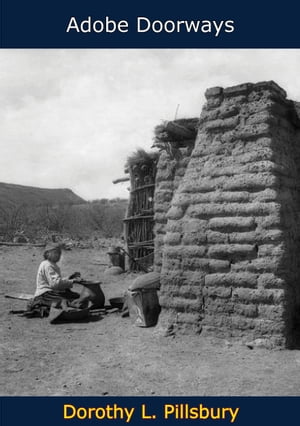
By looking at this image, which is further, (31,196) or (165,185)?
(31,196)

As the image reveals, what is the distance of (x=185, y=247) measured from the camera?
5.24m

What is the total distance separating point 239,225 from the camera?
485 cm

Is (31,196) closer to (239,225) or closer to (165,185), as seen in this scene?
(165,185)

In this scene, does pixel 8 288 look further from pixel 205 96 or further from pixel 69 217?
pixel 69 217

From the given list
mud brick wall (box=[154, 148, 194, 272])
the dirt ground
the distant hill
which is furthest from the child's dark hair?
the distant hill

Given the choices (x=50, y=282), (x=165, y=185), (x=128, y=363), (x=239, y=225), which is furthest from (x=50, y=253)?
(x=239, y=225)

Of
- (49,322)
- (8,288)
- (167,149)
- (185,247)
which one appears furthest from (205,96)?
(8,288)

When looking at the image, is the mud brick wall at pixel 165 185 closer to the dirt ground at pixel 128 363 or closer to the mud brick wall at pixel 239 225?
the mud brick wall at pixel 239 225

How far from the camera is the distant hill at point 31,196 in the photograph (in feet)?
80.5

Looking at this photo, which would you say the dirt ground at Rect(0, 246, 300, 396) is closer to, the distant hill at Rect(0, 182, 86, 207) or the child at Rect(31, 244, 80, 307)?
the child at Rect(31, 244, 80, 307)

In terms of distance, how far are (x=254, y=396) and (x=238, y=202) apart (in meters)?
2.14

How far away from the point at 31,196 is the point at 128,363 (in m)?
23.5

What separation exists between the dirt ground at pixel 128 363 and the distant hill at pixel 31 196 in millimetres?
18088

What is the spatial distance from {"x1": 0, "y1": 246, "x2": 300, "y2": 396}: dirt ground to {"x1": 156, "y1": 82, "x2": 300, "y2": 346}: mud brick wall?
0.37 meters
